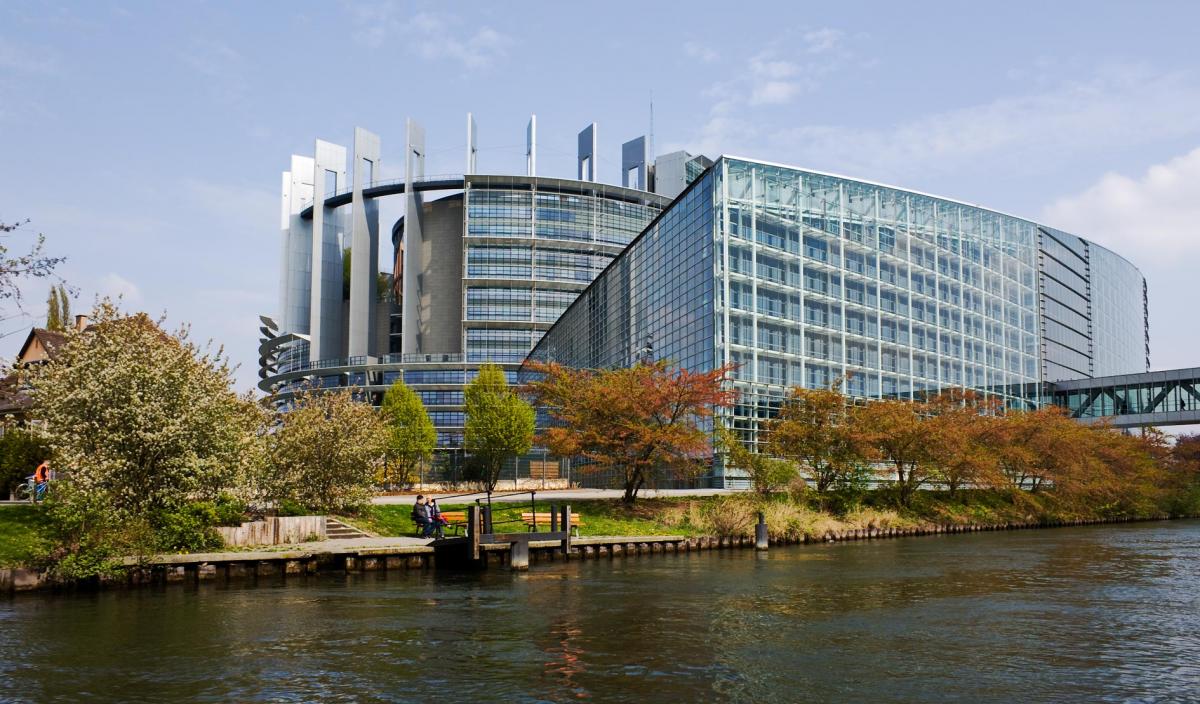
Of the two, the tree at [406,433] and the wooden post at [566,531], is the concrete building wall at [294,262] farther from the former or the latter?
the wooden post at [566,531]

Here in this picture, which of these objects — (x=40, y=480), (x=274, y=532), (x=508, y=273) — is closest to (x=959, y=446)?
(x=274, y=532)

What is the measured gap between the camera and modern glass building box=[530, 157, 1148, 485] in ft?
233

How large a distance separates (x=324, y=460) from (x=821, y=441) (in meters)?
30.2

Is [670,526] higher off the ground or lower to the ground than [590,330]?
lower

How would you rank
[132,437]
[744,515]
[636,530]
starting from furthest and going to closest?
[744,515]
[636,530]
[132,437]

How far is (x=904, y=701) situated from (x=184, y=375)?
82.9ft

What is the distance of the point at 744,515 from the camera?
45031 mm

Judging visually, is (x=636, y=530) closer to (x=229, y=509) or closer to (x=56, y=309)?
(x=229, y=509)

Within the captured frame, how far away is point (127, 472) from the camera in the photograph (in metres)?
30.0

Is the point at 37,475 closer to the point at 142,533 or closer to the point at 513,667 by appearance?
the point at 142,533

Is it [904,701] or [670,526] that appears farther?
[670,526]

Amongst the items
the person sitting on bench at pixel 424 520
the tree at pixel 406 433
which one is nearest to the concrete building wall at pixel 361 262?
the tree at pixel 406 433

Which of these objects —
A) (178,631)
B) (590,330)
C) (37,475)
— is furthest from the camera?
(590,330)

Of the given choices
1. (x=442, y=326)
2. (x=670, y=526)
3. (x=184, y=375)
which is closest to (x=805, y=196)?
(x=670, y=526)
